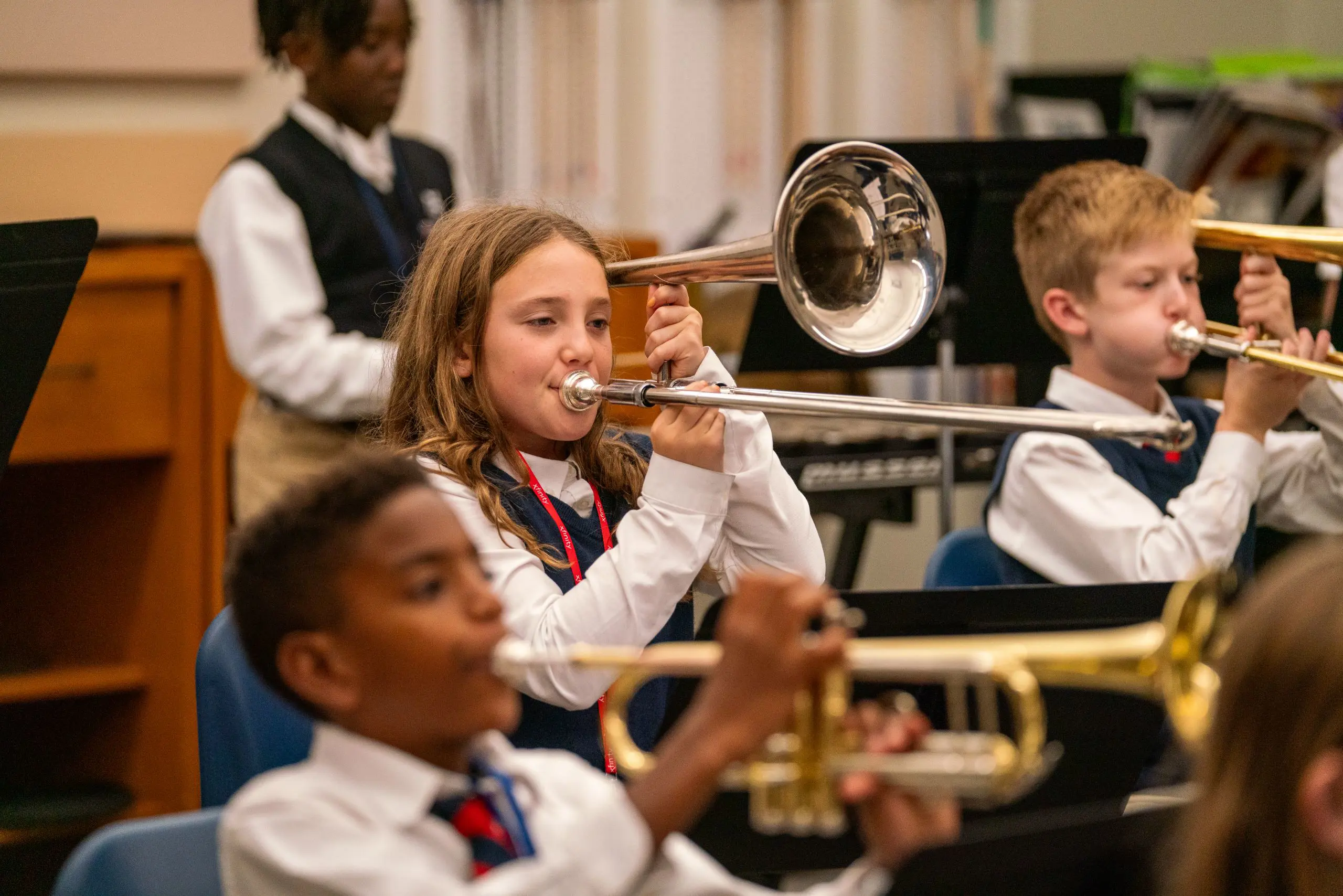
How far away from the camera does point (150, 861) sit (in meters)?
1.29

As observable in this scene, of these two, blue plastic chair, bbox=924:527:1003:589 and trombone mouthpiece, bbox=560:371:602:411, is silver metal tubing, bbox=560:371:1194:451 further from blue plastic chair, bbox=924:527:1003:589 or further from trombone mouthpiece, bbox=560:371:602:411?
blue plastic chair, bbox=924:527:1003:589

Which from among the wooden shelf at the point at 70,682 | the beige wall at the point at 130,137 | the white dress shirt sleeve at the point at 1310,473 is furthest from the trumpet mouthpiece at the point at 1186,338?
the beige wall at the point at 130,137

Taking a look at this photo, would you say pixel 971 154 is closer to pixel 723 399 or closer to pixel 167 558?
pixel 723 399

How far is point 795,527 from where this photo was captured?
6.43 ft

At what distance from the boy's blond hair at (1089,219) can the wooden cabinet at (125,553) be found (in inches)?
70.8

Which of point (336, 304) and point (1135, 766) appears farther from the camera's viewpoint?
point (336, 304)

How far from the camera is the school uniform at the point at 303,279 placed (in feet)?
10.1

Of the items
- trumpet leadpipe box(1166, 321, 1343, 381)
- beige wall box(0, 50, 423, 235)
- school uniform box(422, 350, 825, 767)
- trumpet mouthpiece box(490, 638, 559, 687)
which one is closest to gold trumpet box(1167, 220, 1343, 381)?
trumpet leadpipe box(1166, 321, 1343, 381)

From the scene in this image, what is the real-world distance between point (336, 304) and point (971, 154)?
129 centimetres

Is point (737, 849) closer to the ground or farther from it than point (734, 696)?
closer to the ground

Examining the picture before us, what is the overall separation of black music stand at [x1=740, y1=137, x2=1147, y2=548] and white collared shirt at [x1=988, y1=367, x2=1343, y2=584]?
1.32ft

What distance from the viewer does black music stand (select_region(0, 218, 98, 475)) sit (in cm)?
174

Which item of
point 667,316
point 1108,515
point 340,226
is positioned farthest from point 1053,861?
point 340,226

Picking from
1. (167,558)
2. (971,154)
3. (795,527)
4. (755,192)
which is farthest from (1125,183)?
(755,192)
